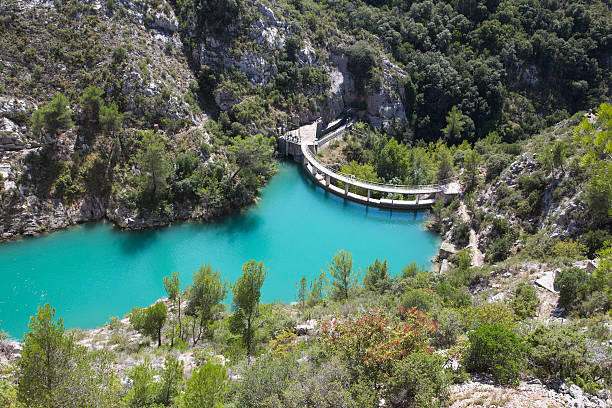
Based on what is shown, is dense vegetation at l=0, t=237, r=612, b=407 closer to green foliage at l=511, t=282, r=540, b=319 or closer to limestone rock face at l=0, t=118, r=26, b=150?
green foliage at l=511, t=282, r=540, b=319

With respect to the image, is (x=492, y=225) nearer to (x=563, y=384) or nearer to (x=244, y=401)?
(x=563, y=384)

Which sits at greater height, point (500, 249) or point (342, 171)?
point (500, 249)

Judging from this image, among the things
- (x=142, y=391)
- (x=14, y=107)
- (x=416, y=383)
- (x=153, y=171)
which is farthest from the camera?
(x=153, y=171)

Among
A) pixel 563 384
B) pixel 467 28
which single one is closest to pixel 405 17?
pixel 467 28

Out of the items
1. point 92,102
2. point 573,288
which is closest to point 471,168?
point 573,288

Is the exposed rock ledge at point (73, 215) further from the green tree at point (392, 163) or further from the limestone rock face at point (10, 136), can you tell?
the green tree at point (392, 163)

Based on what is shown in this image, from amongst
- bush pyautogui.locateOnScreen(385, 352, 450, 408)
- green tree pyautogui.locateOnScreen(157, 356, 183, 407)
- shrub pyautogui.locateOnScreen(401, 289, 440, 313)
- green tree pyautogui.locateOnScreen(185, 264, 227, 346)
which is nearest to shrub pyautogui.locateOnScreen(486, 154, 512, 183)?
shrub pyautogui.locateOnScreen(401, 289, 440, 313)

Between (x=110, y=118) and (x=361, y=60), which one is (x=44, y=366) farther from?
(x=361, y=60)
